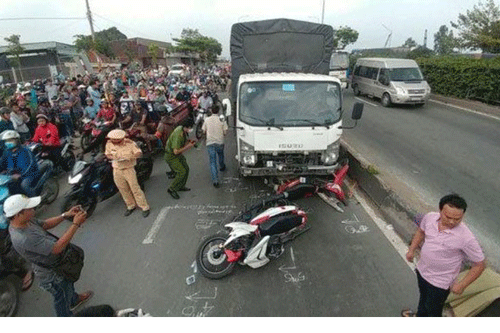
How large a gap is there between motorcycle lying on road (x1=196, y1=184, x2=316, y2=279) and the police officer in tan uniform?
2133 mm

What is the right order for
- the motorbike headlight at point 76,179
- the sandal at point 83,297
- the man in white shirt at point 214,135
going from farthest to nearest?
1. the man in white shirt at point 214,135
2. the motorbike headlight at point 76,179
3. the sandal at point 83,297

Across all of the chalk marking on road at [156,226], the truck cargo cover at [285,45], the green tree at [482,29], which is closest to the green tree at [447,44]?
the green tree at [482,29]

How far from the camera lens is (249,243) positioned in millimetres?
4094

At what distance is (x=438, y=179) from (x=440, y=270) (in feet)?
15.3

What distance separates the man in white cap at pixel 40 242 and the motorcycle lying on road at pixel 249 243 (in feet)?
5.02

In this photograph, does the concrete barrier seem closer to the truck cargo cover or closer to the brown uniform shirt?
the truck cargo cover

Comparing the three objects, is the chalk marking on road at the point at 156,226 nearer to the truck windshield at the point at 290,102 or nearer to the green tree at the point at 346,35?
the truck windshield at the point at 290,102

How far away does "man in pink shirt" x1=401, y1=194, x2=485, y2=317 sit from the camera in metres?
2.55

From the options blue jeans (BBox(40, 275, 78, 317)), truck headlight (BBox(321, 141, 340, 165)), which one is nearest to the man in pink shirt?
truck headlight (BBox(321, 141, 340, 165))

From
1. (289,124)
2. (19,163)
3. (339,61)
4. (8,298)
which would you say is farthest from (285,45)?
(339,61)

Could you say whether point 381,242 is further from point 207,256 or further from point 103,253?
point 103,253

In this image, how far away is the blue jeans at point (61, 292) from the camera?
319cm

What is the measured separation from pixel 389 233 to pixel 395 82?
38.6ft

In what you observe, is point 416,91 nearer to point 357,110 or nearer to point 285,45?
point 285,45
